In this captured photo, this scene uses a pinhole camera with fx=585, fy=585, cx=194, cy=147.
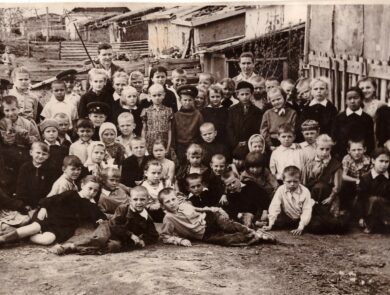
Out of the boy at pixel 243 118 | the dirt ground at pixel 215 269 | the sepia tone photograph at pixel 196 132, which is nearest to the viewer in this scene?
the dirt ground at pixel 215 269

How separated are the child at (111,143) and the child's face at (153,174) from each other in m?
0.12

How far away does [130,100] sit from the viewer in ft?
7.75

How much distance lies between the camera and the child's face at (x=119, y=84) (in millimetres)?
2359

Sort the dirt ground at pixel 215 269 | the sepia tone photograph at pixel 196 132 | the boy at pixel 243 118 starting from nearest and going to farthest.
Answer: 1. the dirt ground at pixel 215 269
2. the sepia tone photograph at pixel 196 132
3. the boy at pixel 243 118

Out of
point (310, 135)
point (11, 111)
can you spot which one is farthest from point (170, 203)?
point (11, 111)

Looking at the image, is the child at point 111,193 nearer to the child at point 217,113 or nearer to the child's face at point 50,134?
the child's face at point 50,134

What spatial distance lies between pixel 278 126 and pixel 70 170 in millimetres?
846

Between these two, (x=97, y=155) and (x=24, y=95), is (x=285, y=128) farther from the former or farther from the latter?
(x=24, y=95)

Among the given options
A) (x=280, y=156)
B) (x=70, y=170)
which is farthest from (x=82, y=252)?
(x=280, y=156)

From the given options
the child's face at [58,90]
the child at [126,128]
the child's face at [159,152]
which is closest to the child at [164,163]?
the child's face at [159,152]

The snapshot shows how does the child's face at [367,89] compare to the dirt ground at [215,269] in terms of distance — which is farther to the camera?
the child's face at [367,89]

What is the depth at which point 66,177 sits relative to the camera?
2.31m

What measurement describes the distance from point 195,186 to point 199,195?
4 centimetres

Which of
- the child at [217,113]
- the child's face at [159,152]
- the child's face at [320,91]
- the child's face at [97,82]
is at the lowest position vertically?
the child's face at [159,152]
